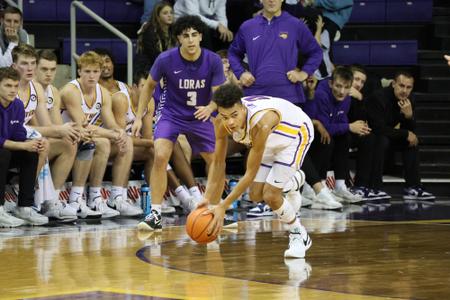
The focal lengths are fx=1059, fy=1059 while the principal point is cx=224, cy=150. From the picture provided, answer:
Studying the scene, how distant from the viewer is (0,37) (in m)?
10.5

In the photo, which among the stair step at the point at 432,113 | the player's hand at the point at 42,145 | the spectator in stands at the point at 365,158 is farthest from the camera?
the stair step at the point at 432,113

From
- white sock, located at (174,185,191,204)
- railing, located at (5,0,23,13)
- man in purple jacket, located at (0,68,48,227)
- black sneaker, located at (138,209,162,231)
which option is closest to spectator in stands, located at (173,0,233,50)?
railing, located at (5,0,23,13)

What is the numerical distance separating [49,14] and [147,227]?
5.31 m

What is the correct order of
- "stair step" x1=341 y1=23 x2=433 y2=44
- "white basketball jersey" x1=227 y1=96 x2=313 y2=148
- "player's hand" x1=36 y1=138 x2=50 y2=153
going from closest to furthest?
"white basketball jersey" x1=227 y1=96 x2=313 y2=148 → "player's hand" x1=36 y1=138 x2=50 y2=153 → "stair step" x1=341 y1=23 x2=433 y2=44

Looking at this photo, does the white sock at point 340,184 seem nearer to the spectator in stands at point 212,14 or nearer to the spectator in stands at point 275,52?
the spectator in stands at point 275,52

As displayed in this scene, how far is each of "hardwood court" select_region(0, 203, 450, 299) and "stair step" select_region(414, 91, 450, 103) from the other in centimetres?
403

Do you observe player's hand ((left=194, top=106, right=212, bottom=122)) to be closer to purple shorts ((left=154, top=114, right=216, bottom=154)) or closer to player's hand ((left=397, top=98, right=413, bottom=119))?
purple shorts ((left=154, top=114, right=216, bottom=154))

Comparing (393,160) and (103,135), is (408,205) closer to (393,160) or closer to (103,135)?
(393,160)

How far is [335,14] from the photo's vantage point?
42.6 feet

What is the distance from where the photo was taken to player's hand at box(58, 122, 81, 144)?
30.6 ft

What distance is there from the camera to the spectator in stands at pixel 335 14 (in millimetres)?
12938

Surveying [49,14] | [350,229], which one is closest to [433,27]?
[49,14]

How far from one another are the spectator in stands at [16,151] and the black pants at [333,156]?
3301mm

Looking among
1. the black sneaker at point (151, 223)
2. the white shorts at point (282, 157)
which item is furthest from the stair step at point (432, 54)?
the white shorts at point (282, 157)
